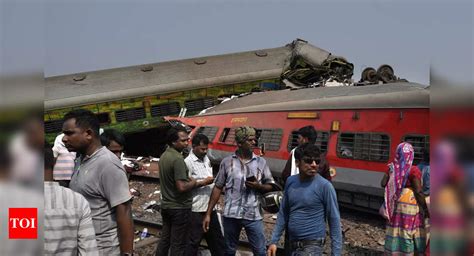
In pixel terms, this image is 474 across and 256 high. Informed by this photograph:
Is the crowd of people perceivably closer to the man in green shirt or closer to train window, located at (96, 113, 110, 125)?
the man in green shirt

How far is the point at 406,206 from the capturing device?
4.60 metres

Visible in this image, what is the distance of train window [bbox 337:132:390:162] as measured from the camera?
8.45 m

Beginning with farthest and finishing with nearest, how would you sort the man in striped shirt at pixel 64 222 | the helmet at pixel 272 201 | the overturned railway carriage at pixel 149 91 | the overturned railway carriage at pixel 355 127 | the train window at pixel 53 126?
the overturned railway carriage at pixel 149 91 < the train window at pixel 53 126 < the overturned railway carriage at pixel 355 127 < the helmet at pixel 272 201 < the man in striped shirt at pixel 64 222

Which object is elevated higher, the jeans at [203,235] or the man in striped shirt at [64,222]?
the man in striped shirt at [64,222]

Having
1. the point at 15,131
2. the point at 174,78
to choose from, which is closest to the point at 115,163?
the point at 15,131

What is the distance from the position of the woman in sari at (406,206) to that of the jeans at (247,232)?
4.14 feet

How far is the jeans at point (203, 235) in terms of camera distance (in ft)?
17.4

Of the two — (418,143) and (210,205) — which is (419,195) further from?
(418,143)

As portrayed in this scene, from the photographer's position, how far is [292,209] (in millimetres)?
4109

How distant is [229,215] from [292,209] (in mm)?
1035

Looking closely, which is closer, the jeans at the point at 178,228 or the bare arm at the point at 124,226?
the bare arm at the point at 124,226

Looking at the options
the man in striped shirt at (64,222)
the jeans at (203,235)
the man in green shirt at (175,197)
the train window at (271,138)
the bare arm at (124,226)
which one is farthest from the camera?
the train window at (271,138)

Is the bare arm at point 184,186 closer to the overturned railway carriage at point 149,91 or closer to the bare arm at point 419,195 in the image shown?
the bare arm at point 419,195

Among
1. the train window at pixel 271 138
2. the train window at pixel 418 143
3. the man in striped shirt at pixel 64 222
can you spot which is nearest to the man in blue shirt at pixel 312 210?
the man in striped shirt at pixel 64 222
